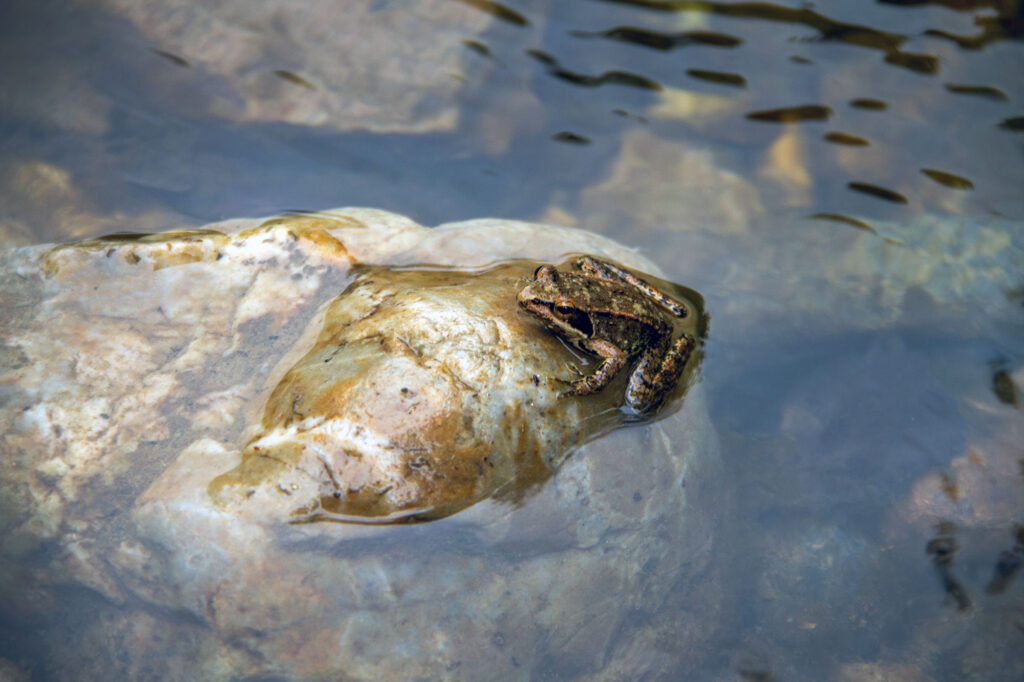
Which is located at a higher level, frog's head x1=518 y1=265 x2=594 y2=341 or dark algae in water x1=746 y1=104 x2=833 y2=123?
dark algae in water x1=746 y1=104 x2=833 y2=123

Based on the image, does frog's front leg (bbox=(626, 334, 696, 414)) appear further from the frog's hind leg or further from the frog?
the frog's hind leg

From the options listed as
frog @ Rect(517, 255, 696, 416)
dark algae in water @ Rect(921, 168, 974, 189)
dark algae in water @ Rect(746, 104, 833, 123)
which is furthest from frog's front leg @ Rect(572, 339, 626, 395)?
dark algae in water @ Rect(921, 168, 974, 189)

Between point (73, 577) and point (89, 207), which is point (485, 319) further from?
point (89, 207)

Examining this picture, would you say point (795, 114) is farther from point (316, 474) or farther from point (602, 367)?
point (316, 474)

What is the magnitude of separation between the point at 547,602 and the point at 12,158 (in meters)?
7.54

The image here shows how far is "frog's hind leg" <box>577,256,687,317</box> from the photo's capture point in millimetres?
5574

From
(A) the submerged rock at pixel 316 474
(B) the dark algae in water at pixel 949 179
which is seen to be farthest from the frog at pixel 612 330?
(B) the dark algae in water at pixel 949 179

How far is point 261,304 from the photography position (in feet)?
17.5

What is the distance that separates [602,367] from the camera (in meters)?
4.79

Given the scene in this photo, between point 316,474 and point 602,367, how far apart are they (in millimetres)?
2244

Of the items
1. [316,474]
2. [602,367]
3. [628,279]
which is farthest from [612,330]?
[316,474]

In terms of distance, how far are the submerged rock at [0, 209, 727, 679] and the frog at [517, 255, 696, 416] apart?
7.3 inches

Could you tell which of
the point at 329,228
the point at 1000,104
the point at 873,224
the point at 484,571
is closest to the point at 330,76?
the point at 329,228

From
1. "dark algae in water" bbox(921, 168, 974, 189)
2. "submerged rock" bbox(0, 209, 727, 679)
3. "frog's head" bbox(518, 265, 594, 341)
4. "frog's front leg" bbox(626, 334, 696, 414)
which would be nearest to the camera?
"submerged rock" bbox(0, 209, 727, 679)
